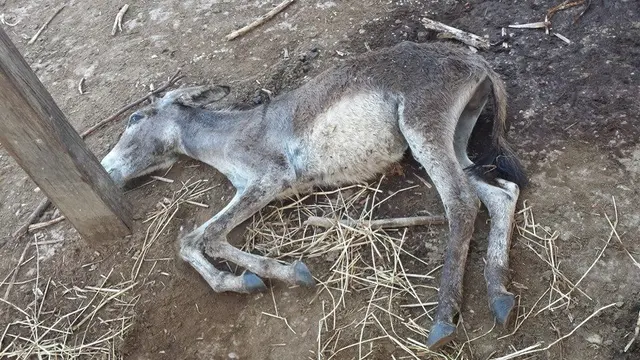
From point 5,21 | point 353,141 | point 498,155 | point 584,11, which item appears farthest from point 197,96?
point 5,21

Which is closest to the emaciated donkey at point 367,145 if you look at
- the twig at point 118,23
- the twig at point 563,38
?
the twig at point 563,38

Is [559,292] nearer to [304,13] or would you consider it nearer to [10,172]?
[304,13]

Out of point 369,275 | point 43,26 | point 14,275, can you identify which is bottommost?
point 369,275

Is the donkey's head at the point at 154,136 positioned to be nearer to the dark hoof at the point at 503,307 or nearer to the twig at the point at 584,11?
the dark hoof at the point at 503,307

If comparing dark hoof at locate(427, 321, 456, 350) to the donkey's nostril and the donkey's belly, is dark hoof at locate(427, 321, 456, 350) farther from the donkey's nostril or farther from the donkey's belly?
the donkey's nostril

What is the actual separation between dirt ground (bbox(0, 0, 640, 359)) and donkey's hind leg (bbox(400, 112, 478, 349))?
5.2 inches

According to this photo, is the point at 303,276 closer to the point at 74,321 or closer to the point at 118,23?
the point at 74,321

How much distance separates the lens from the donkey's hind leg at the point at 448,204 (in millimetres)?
3023

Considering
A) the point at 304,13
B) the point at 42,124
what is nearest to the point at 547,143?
the point at 304,13

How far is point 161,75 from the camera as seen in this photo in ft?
17.4

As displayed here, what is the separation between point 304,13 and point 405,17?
0.97 m

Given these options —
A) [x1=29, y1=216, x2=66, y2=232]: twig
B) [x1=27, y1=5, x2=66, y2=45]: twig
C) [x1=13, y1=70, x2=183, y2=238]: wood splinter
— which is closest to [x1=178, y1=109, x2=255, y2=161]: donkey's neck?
[x1=13, y1=70, x2=183, y2=238]: wood splinter

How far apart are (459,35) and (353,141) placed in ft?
5.11

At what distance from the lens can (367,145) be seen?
3.79 m
